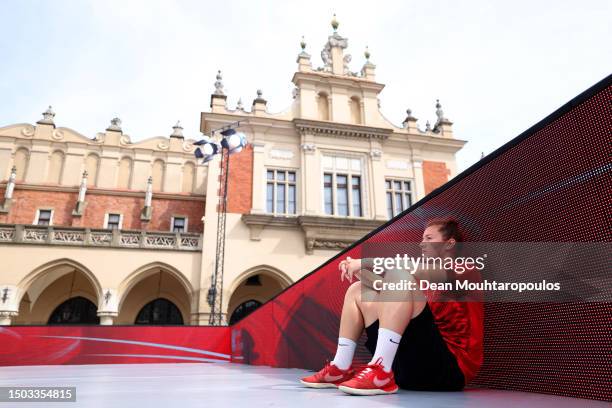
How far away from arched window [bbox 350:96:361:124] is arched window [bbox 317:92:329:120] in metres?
1.15

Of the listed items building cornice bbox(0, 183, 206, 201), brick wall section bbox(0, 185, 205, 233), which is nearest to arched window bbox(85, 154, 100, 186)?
building cornice bbox(0, 183, 206, 201)

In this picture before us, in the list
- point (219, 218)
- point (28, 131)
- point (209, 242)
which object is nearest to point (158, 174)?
point (28, 131)

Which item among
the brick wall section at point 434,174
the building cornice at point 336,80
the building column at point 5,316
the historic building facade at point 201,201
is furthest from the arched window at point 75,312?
the brick wall section at point 434,174

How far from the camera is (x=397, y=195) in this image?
17.6 metres

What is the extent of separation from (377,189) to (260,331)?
10.8 metres

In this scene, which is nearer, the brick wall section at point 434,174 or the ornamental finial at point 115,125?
the brick wall section at point 434,174

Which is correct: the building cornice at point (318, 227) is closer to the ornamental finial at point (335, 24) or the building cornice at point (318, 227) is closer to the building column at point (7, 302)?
the building column at point (7, 302)

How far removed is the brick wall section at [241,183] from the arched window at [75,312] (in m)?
7.82

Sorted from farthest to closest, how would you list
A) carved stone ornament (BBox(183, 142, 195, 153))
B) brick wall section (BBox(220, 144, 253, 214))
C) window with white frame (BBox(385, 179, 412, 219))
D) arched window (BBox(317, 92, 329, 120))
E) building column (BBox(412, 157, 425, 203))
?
carved stone ornament (BBox(183, 142, 195, 153)) → arched window (BBox(317, 92, 329, 120)) → building column (BBox(412, 157, 425, 203)) → window with white frame (BBox(385, 179, 412, 219)) → brick wall section (BBox(220, 144, 253, 214))

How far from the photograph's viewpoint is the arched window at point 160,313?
684 inches

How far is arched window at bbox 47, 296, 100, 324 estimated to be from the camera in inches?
669

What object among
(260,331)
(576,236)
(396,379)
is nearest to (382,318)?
(396,379)

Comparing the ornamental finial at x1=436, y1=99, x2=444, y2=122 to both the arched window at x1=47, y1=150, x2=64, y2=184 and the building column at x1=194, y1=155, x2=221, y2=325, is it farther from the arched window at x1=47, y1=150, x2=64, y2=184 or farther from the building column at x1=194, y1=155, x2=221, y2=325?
the arched window at x1=47, y1=150, x2=64, y2=184

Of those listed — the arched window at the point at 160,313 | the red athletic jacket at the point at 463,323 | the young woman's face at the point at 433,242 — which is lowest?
the red athletic jacket at the point at 463,323
